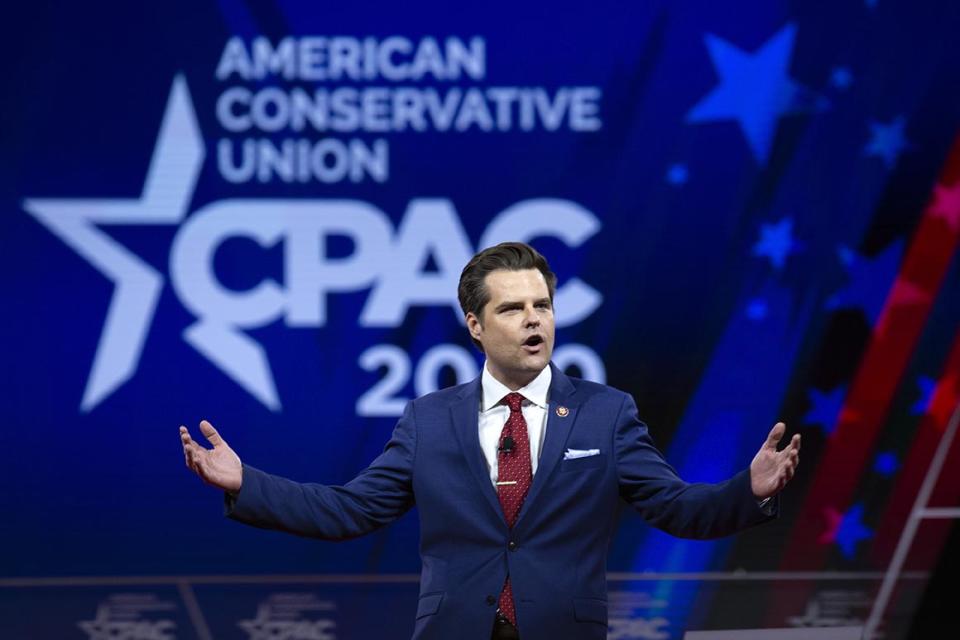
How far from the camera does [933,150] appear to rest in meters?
5.48

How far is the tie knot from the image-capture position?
3.08 metres

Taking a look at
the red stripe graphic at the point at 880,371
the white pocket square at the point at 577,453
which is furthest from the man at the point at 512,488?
the red stripe graphic at the point at 880,371

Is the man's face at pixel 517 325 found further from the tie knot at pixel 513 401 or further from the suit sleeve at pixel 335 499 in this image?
the suit sleeve at pixel 335 499

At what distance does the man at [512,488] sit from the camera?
2.90m

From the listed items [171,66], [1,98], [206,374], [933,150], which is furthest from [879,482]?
[1,98]

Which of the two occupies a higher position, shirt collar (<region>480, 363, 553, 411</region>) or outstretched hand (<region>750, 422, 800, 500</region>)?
shirt collar (<region>480, 363, 553, 411</region>)

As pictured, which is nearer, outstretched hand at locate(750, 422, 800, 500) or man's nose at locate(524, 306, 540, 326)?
outstretched hand at locate(750, 422, 800, 500)

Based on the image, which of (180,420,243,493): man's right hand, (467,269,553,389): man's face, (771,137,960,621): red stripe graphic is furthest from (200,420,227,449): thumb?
(771,137,960,621): red stripe graphic

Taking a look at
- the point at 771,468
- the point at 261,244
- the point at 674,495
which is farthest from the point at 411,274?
the point at 771,468

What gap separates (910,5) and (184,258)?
120 inches

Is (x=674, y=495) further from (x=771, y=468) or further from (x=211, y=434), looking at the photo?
(x=211, y=434)

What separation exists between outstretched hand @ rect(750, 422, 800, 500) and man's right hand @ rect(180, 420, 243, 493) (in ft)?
3.60

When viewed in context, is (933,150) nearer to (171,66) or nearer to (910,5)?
(910,5)

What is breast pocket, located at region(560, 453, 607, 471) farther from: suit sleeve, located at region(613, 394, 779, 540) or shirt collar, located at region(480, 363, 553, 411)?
shirt collar, located at region(480, 363, 553, 411)
